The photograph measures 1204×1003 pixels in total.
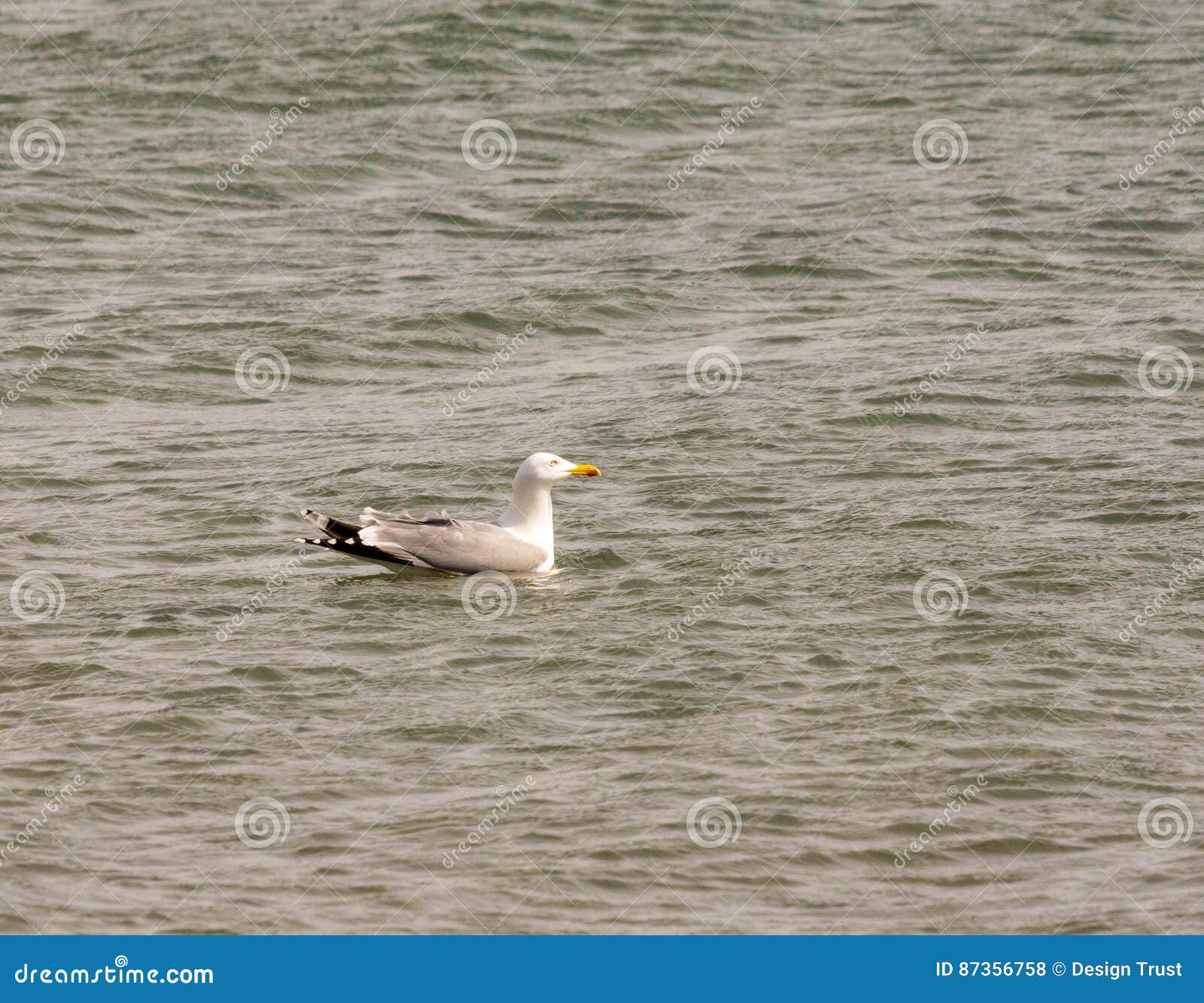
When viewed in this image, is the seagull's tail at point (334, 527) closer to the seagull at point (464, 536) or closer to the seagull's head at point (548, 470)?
the seagull at point (464, 536)

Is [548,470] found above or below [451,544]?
above

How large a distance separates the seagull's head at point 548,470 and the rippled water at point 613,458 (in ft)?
1.81

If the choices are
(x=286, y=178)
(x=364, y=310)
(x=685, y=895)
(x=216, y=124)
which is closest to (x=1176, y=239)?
(x=364, y=310)

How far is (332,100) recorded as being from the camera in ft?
75.2

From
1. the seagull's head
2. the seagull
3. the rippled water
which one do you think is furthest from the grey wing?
the seagull's head

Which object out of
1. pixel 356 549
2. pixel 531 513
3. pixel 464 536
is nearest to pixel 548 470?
pixel 531 513

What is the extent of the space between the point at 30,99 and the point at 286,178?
431 cm

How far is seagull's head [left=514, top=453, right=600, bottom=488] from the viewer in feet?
38.1

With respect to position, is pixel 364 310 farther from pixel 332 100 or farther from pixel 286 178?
pixel 332 100

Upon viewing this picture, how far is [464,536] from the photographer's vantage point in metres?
11.4

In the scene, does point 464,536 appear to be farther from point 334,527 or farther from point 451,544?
point 334,527

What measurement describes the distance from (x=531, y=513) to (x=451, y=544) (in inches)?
21.9

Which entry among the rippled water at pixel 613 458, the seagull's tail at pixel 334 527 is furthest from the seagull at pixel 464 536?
the rippled water at pixel 613 458

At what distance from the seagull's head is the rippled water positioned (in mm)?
551
